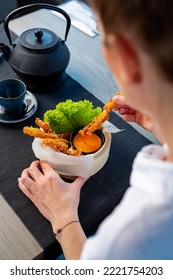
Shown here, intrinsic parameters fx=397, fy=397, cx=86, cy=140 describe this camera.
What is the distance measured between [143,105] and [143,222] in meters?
0.15

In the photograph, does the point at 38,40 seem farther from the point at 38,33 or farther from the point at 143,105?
the point at 143,105

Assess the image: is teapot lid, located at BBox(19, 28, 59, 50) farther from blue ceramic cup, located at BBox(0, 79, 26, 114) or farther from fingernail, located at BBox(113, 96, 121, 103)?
fingernail, located at BBox(113, 96, 121, 103)

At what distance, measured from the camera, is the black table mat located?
84 centimetres

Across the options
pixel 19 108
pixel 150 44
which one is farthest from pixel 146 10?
pixel 19 108

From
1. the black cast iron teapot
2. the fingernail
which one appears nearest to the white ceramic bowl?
the fingernail

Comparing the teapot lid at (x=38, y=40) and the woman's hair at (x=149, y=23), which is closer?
the woman's hair at (x=149, y=23)

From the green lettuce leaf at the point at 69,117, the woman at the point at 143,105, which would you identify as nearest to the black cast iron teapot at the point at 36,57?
the green lettuce leaf at the point at 69,117

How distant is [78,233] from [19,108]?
403mm

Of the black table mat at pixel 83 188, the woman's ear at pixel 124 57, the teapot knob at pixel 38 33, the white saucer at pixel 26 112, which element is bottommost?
the black table mat at pixel 83 188

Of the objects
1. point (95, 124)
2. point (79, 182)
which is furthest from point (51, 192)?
point (95, 124)

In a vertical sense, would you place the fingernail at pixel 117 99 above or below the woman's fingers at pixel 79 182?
above

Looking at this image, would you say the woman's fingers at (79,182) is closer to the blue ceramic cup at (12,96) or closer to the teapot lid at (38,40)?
the blue ceramic cup at (12,96)

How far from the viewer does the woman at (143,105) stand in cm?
44

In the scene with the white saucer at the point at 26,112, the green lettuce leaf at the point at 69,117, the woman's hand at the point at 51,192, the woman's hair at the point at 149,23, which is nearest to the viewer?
the woman's hair at the point at 149,23
